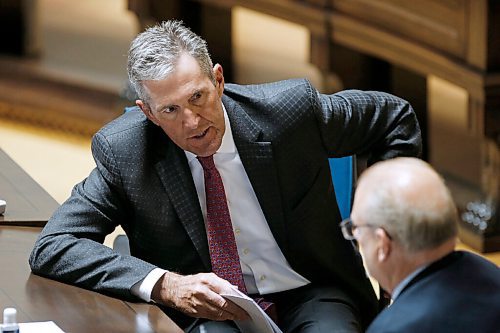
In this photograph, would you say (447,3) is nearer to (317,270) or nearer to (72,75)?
(317,270)

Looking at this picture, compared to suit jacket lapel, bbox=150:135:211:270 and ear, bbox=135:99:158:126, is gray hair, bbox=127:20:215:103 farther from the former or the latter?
suit jacket lapel, bbox=150:135:211:270

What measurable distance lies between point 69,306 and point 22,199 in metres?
0.76

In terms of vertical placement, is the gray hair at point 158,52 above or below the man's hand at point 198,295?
above

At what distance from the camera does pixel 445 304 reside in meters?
2.29

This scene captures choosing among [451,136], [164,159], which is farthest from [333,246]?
[451,136]

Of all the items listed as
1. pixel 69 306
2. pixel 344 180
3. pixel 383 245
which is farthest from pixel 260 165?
pixel 383 245

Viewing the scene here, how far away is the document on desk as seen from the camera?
9.55 ft

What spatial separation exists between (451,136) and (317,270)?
3701mm

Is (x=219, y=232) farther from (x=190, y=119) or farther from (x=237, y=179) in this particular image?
(x=190, y=119)

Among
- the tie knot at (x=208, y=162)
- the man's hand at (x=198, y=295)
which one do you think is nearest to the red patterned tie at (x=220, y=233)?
the tie knot at (x=208, y=162)

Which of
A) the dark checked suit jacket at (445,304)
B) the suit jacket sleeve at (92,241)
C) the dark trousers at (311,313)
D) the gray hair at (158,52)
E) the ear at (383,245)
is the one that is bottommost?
the dark trousers at (311,313)

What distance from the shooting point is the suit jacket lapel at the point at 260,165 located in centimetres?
327

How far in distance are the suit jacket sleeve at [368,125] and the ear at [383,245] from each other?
1001mm

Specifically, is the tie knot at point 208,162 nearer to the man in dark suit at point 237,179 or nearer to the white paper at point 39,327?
the man in dark suit at point 237,179
